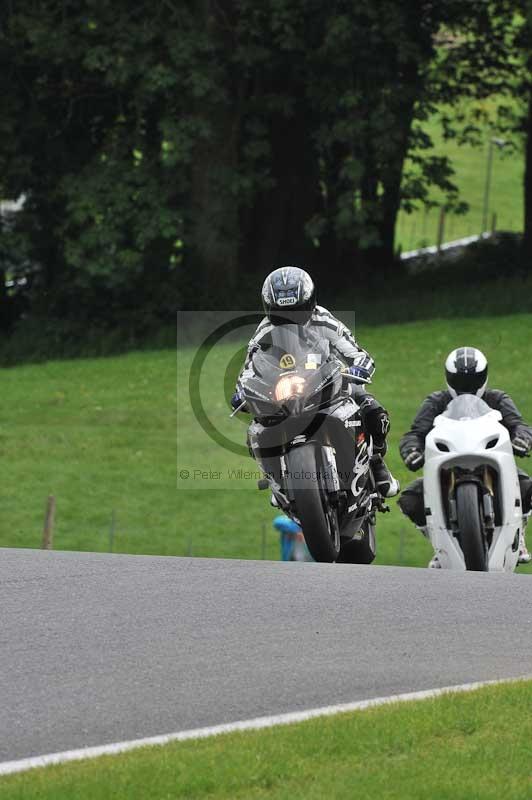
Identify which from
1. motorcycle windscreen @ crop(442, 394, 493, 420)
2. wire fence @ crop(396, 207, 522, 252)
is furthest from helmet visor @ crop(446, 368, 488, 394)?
wire fence @ crop(396, 207, 522, 252)

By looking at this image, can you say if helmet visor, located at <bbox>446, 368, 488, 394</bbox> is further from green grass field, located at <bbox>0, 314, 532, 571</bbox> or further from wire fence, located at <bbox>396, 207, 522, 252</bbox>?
wire fence, located at <bbox>396, 207, 522, 252</bbox>

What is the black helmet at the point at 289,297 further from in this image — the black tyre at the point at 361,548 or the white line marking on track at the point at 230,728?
the white line marking on track at the point at 230,728

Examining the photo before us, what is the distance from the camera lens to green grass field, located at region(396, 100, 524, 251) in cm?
6019

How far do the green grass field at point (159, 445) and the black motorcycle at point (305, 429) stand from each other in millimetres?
7632

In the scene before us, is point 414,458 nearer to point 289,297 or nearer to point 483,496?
point 483,496

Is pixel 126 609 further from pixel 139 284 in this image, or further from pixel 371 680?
pixel 139 284

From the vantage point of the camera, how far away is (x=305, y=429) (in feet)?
33.1

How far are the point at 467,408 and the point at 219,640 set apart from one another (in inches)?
144

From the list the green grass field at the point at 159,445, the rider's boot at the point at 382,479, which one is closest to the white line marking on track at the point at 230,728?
the rider's boot at the point at 382,479

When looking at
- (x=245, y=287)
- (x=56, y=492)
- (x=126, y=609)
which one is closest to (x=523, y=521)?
(x=126, y=609)

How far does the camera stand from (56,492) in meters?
23.8

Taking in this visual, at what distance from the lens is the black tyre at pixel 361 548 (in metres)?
11.1

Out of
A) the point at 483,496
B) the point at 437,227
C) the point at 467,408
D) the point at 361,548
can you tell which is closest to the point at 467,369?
the point at 467,408

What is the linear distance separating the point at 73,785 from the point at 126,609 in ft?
8.89
